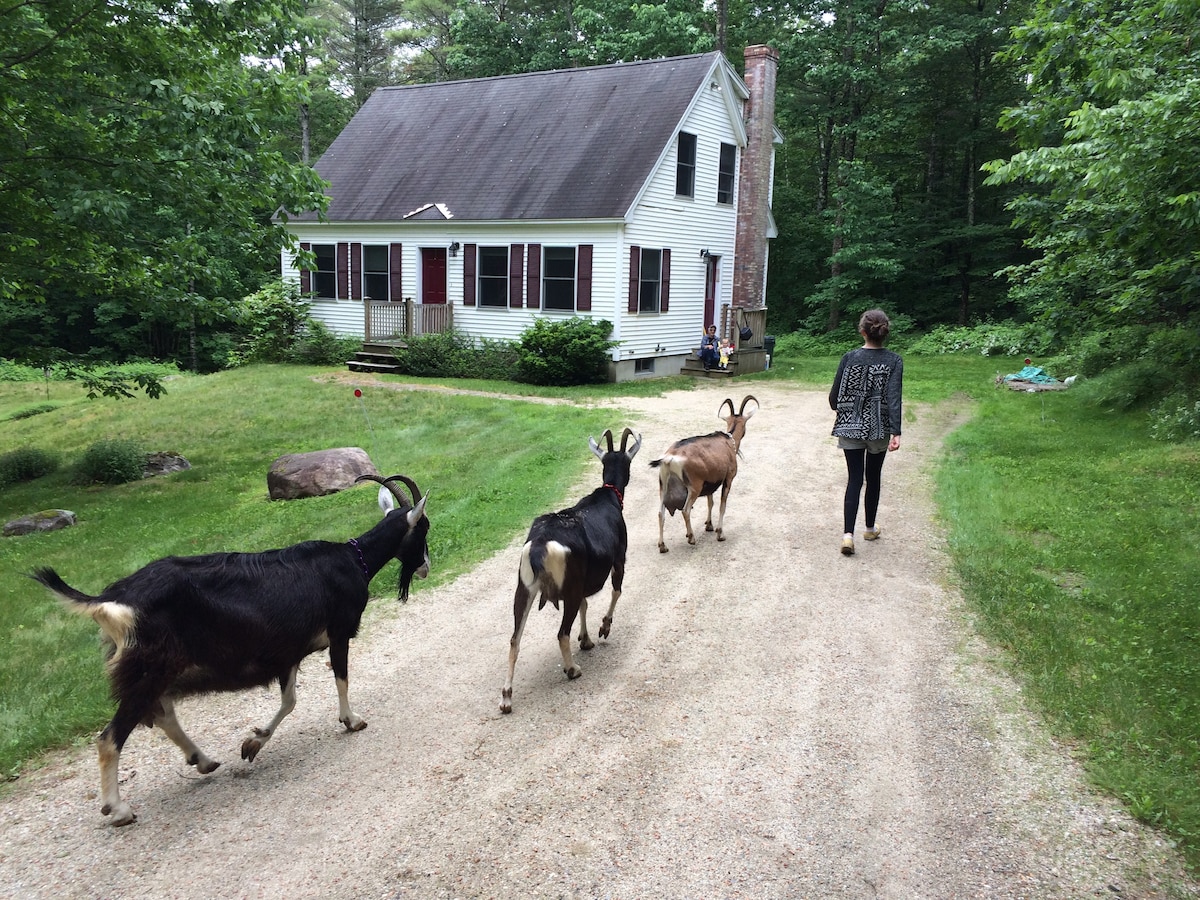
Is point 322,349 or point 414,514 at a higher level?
point 414,514

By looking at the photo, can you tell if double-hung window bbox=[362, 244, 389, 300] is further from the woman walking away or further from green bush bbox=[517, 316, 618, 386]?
the woman walking away

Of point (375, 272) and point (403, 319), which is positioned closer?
point (403, 319)

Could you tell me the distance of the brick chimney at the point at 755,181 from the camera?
25.7m

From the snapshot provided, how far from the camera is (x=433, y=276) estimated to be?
24094 millimetres

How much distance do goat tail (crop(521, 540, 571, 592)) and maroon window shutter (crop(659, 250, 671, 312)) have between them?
18.6 m

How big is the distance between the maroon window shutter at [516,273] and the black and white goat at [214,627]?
18.2 metres

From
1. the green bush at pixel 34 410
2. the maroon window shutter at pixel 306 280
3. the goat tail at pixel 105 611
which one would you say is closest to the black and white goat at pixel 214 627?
the goat tail at pixel 105 611

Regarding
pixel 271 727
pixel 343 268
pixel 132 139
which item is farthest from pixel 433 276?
pixel 271 727

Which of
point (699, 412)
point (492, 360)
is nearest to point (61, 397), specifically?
point (492, 360)

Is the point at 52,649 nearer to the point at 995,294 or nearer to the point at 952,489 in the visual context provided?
the point at 952,489

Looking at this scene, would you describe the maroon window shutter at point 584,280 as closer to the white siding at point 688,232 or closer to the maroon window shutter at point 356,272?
the white siding at point 688,232

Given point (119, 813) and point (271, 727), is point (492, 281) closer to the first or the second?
point (271, 727)

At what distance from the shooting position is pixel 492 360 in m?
22.2

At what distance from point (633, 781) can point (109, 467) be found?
12.2m
